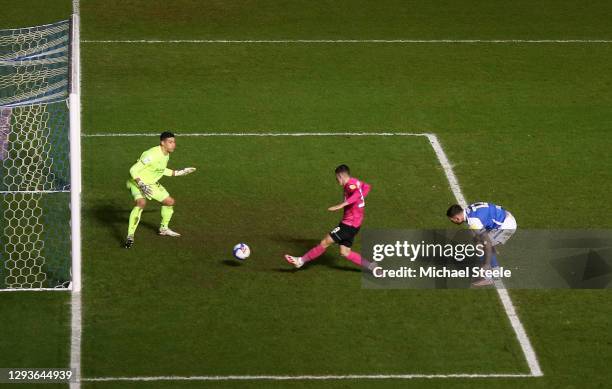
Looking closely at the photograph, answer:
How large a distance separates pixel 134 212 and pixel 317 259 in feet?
8.83

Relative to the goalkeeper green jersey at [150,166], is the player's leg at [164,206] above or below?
below

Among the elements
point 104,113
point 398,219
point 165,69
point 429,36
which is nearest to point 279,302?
point 398,219

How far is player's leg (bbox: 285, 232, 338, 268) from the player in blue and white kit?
1.69m

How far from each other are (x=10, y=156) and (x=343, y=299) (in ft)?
23.9

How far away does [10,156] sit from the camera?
68.9 ft

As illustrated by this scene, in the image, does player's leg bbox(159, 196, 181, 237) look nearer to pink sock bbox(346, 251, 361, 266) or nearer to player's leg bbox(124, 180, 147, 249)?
player's leg bbox(124, 180, 147, 249)

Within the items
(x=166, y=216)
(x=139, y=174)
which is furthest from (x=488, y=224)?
(x=139, y=174)

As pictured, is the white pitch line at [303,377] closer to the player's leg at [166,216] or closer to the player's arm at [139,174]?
the player's arm at [139,174]

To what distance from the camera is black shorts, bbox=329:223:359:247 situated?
667 inches

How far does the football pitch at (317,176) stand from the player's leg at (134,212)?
216mm

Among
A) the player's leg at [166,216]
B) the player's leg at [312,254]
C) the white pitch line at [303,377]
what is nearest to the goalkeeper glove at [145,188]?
the player's leg at [166,216]

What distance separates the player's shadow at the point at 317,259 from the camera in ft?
57.6

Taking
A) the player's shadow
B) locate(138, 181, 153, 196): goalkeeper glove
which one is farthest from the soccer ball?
locate(138, 181, 153, 196): goalkeeper glove

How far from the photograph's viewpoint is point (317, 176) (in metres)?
20.7
